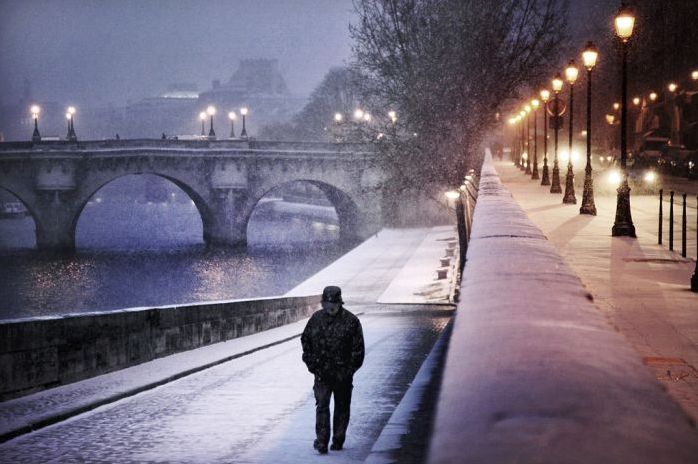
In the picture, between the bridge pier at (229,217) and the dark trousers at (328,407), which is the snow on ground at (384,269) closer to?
the bridge pier at (229,217)

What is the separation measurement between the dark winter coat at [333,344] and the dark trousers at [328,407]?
0.09 meters

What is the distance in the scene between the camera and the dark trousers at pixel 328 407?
8.47m

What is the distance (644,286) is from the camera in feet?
44.2

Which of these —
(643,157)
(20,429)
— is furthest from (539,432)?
(643,157)

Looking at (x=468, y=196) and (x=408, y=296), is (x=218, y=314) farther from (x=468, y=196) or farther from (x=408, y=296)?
(x=408, y=296)

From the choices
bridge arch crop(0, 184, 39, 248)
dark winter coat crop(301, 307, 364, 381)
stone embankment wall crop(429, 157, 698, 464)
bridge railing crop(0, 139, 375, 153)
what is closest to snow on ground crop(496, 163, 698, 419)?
stone embankment wall crop(429, 157, 698, 464)

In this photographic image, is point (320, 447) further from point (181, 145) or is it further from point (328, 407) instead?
point (181, 145)

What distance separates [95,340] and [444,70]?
34325 millimetres

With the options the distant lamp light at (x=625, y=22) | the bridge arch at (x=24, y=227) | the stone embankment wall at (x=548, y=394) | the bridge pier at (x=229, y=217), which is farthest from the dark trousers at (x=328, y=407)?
the bridge pier at (x=229, y=217)

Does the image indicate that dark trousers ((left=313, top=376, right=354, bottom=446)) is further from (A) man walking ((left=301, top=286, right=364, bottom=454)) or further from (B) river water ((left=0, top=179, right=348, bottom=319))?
(B) river water ((left=0, top=179, right=348, bottom=319))

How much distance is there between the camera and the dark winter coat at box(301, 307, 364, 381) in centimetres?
830

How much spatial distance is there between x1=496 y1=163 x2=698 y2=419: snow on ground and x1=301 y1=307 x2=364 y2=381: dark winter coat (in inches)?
87.4

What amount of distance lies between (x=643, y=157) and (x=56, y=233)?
132ft

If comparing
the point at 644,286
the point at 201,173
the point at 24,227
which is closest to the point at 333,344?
the point at 644,286
